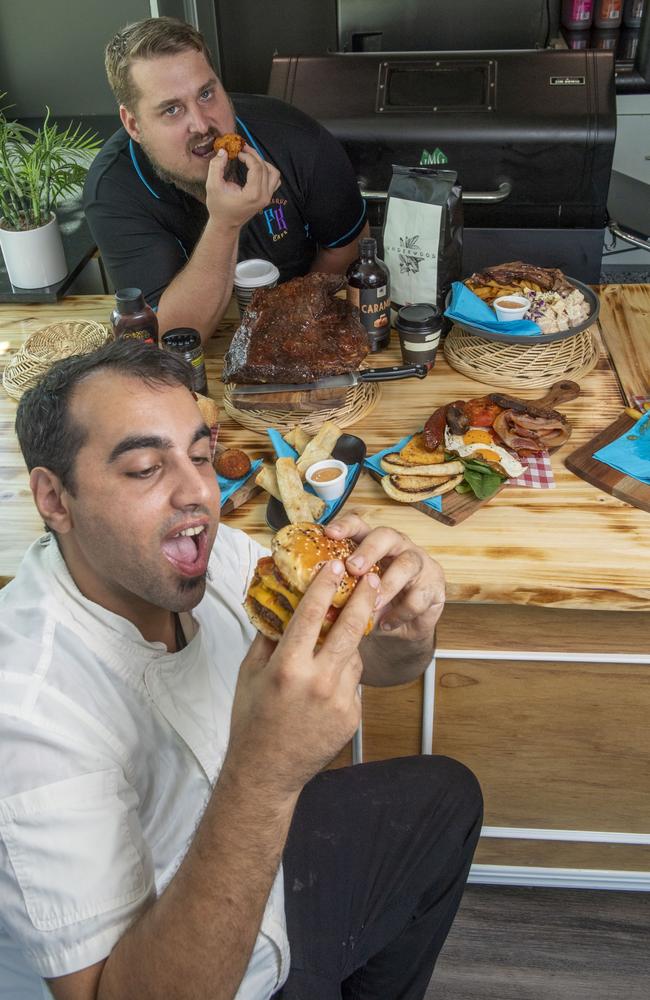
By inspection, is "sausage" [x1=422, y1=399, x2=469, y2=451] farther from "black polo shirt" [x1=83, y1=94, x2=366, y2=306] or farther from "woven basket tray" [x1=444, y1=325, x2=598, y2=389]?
"black polo shirt" [x1=83, y1=94, x2=366, y2=306]

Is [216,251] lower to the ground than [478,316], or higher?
higher

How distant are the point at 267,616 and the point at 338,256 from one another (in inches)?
75.4

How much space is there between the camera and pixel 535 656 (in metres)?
1.81

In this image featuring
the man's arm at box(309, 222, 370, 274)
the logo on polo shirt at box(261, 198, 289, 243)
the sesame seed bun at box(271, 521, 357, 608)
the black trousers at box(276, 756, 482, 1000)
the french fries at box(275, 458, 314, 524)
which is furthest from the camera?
the man's arm at box(309, 222, 370, 274)

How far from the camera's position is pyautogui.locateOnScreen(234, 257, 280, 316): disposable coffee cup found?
95.6 inches

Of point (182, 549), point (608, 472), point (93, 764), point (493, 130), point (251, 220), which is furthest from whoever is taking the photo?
point (493, 130)

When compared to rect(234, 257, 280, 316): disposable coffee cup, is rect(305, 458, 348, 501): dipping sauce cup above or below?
below

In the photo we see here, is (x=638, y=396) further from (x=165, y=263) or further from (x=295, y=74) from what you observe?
(x=295, y=74)

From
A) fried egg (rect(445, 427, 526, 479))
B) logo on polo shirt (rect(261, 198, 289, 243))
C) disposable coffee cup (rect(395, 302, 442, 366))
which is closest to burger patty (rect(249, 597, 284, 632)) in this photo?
fried egg (rect(445, 427, 526, 479))

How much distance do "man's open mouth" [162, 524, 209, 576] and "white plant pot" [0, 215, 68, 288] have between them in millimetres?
1801

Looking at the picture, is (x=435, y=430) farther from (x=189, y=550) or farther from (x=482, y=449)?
(x=189, y=550)

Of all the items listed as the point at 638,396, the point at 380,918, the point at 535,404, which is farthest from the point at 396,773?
the point at 638,396

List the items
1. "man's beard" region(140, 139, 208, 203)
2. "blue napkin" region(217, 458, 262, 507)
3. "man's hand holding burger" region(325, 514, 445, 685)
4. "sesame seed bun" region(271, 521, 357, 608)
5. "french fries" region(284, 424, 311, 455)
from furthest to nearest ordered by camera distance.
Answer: "man's beard" region(140, 139, 208, 203), "french fries" region(284, 424, 311, 455), "blue napkin" region(217, 458, 262, 507), "man's hand holding burger" region(325, 514, 445, 685), "sesame seed bun" region(271, 521, 357, 608)

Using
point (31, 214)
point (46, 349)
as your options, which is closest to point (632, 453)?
point (46, 349)
